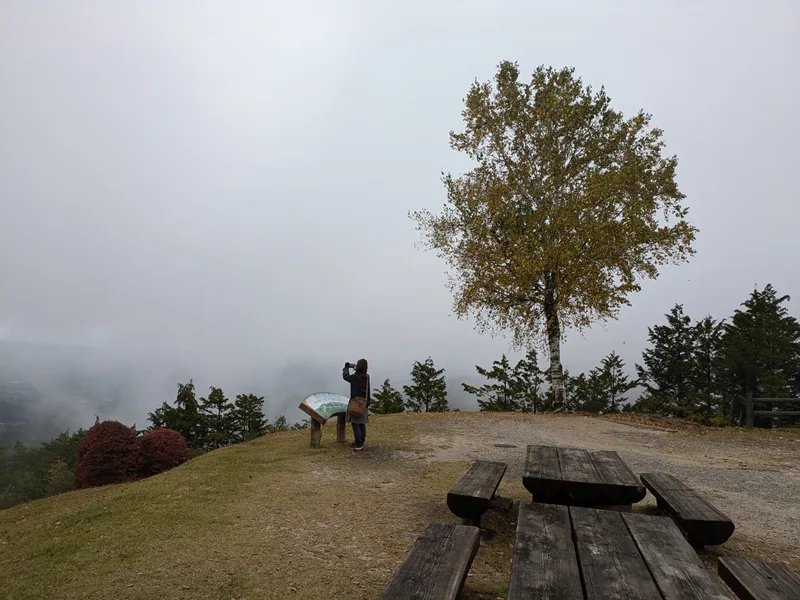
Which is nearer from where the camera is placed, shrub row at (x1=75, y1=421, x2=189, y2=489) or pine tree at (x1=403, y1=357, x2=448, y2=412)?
shrub row at (x1=75, y1=421, x2=189, y2=489)

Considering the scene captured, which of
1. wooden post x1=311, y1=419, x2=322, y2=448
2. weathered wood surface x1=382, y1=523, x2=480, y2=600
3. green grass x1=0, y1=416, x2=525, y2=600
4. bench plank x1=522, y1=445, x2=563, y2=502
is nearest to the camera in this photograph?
weathered wood surface x1=382, y1=523, x2=480, y2=600

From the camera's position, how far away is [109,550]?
4.70 meters

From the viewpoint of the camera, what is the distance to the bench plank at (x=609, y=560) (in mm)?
2277

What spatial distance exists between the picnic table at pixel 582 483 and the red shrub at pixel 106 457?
401 inches

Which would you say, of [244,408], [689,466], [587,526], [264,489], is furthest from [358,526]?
[244,408]

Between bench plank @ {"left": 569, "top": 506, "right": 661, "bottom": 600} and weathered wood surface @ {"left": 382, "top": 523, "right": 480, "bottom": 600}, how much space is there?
712mm

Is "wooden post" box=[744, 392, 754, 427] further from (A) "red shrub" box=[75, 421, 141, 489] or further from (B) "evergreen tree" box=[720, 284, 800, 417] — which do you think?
(A) "red shrub" box=[75, 421, 141, 489]

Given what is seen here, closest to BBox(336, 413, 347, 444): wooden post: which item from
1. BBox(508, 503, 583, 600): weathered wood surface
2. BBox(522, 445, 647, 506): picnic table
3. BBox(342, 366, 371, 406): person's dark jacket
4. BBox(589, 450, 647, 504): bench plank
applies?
BBox(342, 366, 371, 406): person's dark jacket

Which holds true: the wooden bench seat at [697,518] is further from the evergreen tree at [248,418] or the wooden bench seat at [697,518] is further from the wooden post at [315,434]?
the evergreen tree at [248,418]

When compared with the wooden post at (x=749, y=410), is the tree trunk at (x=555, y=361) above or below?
above

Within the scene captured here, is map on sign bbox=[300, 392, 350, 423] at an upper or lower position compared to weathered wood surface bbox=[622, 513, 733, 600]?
upper

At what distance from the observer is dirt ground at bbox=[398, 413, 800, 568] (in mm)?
5613

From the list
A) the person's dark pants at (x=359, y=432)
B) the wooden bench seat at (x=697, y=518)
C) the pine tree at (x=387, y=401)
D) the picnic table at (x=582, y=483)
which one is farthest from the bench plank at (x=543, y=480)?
the pine tree at (x=387, y=401)

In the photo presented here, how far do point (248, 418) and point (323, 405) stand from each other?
26.5 meters
